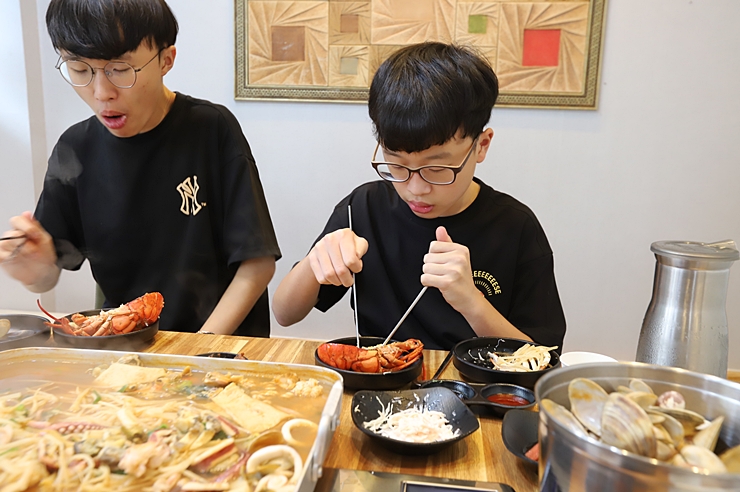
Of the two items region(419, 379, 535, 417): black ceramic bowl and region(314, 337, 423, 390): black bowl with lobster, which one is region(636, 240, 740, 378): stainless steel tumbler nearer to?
region(419, 379, 535, 417): black ceramic bowl

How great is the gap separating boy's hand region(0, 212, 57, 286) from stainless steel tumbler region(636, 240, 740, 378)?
1660 millimetres

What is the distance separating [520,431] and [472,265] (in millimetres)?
864

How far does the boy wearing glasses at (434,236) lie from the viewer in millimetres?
1488

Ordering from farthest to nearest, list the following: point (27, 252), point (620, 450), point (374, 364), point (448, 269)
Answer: point (27, 252)
point (448, 269)
point (374, 364)
point (620, 450)

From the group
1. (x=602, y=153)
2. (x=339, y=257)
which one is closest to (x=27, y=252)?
(x=339, y=257)

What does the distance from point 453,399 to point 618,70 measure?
2.91 metres

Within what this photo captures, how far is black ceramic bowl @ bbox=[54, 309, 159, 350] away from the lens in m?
1.32

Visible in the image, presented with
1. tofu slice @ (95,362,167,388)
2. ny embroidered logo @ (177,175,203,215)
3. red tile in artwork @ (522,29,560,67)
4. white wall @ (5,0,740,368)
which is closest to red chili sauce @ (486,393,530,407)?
tofu slice @ (95,362,167,388)

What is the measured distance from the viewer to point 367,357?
1.25 meters

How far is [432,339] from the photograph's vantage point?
1.76 metres

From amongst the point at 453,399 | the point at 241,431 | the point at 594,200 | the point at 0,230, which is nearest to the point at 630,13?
the point at 594,200

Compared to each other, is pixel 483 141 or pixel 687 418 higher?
pixel 483 141

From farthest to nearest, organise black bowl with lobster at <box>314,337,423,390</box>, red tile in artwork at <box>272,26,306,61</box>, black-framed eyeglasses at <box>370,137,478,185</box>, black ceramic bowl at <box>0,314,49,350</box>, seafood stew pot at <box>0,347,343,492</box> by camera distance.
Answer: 1. red tile in artwork at <box>272,26,306,61</box>
2. black-framed eyeglasses at <box>370,137,478,185</box>
3. black ceramic bowl at <box>0,314,49,350</box>
4. black bowl with lobster at <box>314,337,423,390</box>
5. seafood stew pot at <box>0,347,343,492</box>

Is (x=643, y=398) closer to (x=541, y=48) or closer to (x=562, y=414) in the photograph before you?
(x=562, y=414)
